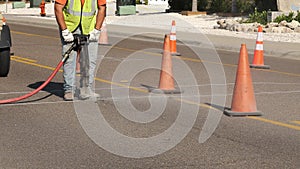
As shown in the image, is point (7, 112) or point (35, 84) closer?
point (7, 112)

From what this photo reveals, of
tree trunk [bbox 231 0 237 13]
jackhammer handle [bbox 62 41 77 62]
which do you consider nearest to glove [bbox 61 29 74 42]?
jackhammer handle [bbox 62 41 77 62]

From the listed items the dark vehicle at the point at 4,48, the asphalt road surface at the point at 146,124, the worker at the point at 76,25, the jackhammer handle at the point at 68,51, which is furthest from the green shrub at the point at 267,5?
the jackhammer handle at the point at 68,51

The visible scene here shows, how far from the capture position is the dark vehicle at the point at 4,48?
43.2 ft

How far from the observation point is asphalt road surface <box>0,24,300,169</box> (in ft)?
23.9

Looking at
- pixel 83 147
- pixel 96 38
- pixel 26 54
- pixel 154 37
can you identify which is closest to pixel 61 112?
pixel 96 38

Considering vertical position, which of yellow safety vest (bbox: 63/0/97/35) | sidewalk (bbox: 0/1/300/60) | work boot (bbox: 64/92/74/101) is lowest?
work boot (bbox: 64/92/74/101)

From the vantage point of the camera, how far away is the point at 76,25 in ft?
34.7

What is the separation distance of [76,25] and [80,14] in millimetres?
176

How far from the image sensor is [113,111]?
394 inches

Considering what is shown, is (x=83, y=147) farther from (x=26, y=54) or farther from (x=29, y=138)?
(x=26, y=54)

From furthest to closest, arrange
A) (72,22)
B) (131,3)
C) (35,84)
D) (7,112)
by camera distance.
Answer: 1. (131,3)
2. (35,84)
3. (72,22)
4. (7,112)

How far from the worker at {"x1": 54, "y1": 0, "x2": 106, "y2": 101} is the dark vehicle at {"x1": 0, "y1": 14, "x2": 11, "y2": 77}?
2.73 metres

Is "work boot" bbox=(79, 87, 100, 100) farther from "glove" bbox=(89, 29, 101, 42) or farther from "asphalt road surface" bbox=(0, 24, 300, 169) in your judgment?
"glove" bbox=(89, 29, 101, 42)

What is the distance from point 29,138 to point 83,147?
0.77 metres
